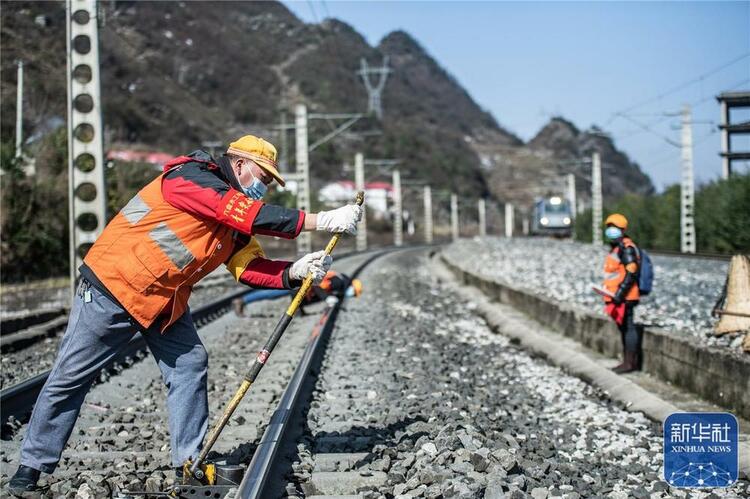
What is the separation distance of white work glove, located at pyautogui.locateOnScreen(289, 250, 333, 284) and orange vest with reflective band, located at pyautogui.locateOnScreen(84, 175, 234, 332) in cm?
53

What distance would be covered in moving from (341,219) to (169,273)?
89 centimetres

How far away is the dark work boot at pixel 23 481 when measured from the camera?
438cm

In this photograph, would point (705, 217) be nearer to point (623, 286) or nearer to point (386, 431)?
point (623, 286)

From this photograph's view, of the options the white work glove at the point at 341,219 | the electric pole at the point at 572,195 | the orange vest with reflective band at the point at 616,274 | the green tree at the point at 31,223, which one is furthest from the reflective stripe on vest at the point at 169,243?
the electric pole at the point at 572,195

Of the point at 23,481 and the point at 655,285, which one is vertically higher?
the point at 655,285

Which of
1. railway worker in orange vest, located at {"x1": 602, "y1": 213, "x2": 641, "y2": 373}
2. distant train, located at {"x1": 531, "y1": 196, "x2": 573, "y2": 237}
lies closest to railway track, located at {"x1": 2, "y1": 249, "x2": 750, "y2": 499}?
railway worker in orange vest, located at {"x1": 602, "y1": 213, "x2": 641, "y2": 373}

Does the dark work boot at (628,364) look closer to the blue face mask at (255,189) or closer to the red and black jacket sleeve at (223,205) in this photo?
the blue face mask at (255,189)

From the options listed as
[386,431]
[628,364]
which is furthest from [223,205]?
[628,364]

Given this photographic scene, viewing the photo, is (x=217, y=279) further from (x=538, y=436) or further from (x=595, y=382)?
(x=538, y=436)

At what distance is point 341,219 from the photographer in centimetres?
427

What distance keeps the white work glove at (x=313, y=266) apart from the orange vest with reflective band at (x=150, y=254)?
1.75 feet

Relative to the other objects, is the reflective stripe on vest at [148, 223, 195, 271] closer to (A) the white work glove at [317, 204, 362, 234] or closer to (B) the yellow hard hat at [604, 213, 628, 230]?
(A) the white work glove at [317, 204, 362, 234]

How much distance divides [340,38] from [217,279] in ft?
598

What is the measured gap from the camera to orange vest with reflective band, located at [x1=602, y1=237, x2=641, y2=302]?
8.77 meters
